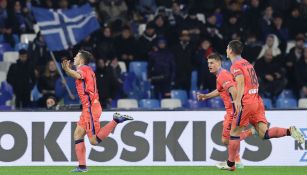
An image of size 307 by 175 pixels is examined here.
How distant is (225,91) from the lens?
56.5 feet

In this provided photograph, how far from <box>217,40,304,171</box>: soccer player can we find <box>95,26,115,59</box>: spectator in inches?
290

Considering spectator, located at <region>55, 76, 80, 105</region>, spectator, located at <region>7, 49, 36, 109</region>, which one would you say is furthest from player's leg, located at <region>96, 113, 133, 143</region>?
spectator, located at <region>7, 49, 36, 109</region>

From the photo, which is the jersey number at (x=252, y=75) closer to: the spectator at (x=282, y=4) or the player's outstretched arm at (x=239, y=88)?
the player's outstretched arm at (x=239, y=88)

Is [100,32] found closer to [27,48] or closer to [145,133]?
[27,48]

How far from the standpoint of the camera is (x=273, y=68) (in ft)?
75.5

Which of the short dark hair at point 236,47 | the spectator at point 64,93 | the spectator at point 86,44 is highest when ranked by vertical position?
the spectator at point 86,44

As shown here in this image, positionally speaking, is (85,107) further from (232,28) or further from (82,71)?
(232,28)

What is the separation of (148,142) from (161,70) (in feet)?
14.0

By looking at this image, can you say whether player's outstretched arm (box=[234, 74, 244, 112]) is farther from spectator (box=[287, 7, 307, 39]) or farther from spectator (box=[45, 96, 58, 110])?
spectator (box=[287, 7, 307, 39])

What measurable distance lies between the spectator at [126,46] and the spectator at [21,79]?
2160 mm

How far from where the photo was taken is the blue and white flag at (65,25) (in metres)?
23.2
